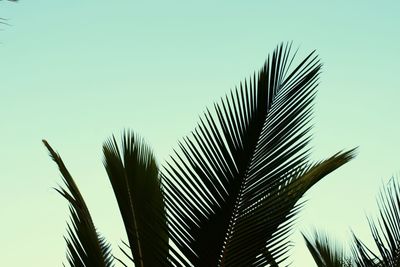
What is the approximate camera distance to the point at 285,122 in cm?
291

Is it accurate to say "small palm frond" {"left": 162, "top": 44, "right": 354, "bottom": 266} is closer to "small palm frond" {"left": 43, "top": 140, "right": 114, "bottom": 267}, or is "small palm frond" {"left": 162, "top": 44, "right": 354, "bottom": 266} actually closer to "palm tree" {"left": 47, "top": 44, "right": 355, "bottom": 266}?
"palm tree" {"left": 47, "top": 44, "right": 355, "bottom": 266}

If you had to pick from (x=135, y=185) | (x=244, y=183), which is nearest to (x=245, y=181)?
(x=244, y=183)

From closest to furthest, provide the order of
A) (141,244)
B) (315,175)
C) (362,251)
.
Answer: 1. (362,251)
2. (315,175)
3. (141,244)

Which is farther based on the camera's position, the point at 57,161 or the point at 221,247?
the point at 57,161

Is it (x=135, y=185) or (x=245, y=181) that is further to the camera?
(x=135, y=185)

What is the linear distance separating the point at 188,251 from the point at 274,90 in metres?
0.84

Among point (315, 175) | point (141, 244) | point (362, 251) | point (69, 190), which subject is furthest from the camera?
point (69, 190)

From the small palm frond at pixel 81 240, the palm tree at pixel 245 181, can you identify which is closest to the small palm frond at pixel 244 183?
the palm tree at pixel 245 181

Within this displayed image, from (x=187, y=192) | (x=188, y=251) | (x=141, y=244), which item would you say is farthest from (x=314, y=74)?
(x=141, y=244)

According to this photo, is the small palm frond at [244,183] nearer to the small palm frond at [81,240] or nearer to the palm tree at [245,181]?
the palm tree at [245,181]

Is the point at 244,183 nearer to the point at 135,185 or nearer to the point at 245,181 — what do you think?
the point at 245,181

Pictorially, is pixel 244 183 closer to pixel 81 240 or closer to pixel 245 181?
pixel 245 181

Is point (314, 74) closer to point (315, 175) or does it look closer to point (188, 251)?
point (315, 175)

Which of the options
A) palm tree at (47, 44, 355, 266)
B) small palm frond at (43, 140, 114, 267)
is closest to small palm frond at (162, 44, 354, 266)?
palm tree at (47, 44, 355, 266)
